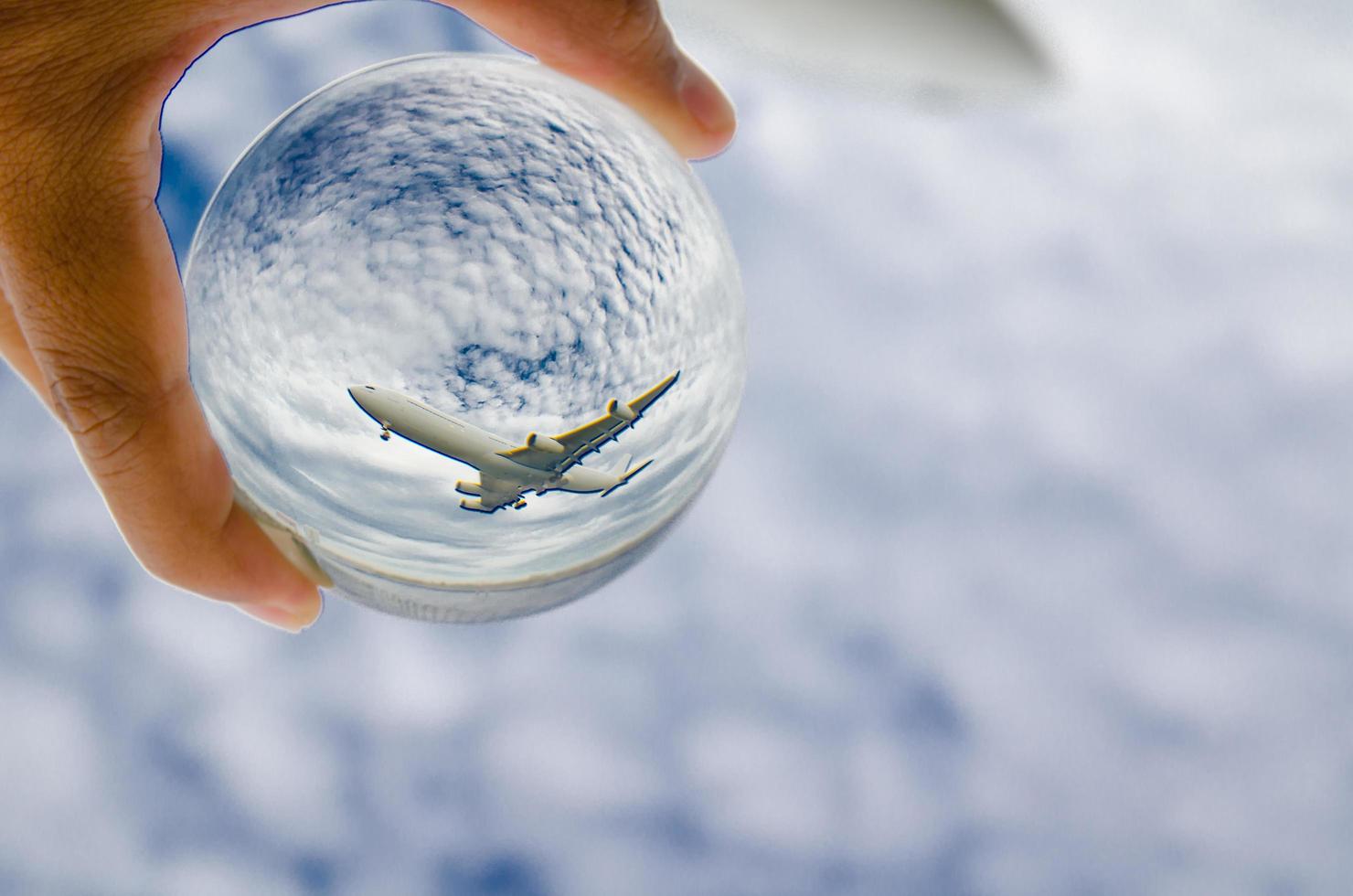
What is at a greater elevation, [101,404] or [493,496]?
[493,496]

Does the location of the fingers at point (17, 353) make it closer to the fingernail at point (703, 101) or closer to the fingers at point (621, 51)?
the fingers at point (621, 51)

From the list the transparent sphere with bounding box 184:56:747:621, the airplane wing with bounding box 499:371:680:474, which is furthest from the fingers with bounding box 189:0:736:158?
the airplane wing with bounding box 499:371:680:474

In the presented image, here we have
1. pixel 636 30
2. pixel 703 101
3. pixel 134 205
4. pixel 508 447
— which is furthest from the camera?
pixel 703 101

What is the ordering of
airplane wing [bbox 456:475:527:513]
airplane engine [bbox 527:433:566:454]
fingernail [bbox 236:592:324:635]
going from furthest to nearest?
fingernail [bbox 236:592:324:635], airplane wing [bbox 456:475:527:513], airplane engine [bbox 527:433:566:454]

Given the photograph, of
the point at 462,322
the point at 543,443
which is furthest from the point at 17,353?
the point at 543,443

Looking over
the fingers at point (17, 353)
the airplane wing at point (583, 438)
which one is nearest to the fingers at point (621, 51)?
the airplane wing at point (583, 438)

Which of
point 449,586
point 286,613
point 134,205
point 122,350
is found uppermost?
point 134,205

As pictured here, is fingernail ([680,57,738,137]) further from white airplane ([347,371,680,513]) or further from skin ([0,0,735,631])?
white airplane ([347,371,680,513])

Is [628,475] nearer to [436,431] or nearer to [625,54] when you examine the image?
[436,431]
